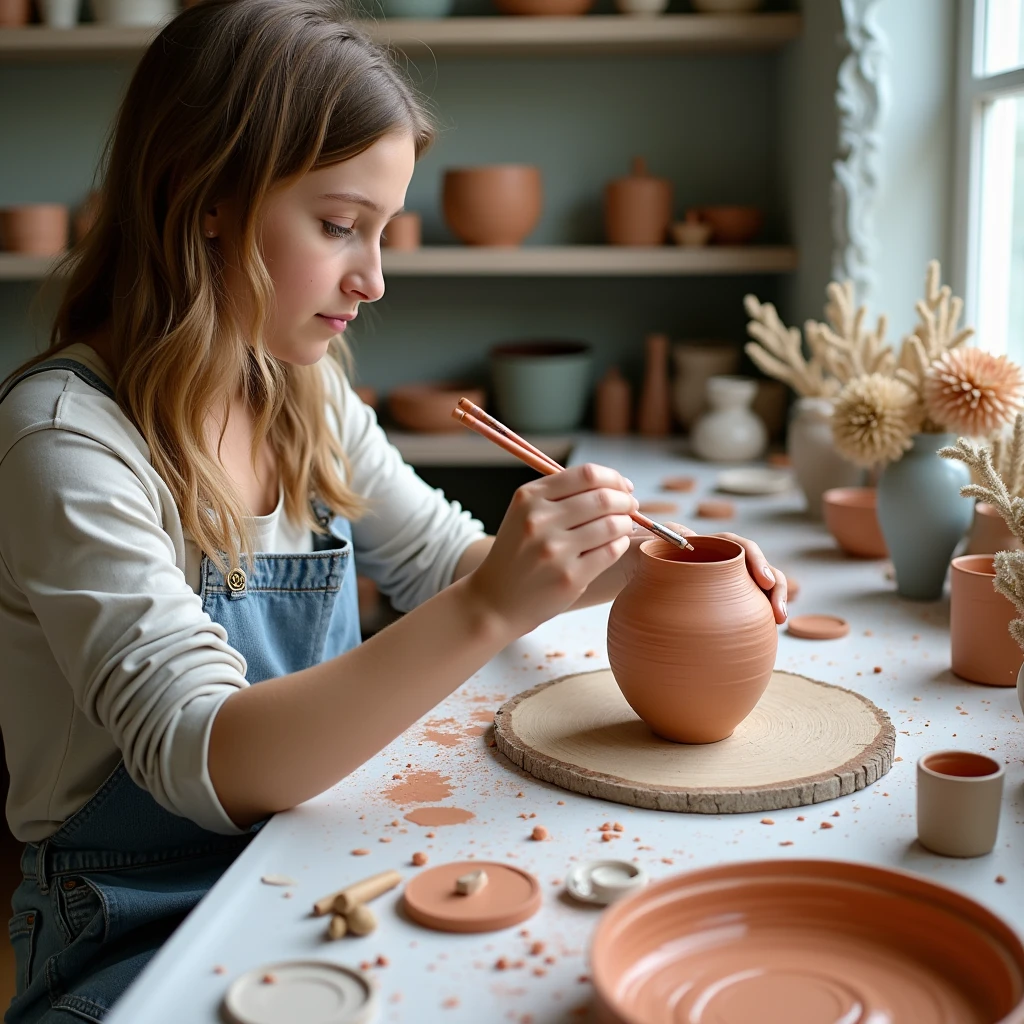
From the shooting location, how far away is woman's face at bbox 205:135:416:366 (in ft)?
3.70

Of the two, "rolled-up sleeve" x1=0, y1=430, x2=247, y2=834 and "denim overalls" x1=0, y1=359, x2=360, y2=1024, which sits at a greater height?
"rolled-up sleeve" x1=0, y1=430, x2=247, y2=834

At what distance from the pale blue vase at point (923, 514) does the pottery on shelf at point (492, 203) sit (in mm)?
1401

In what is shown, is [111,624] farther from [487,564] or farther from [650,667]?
[650,667]

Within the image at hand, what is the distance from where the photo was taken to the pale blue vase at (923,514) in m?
1.48

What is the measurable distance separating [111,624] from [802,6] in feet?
7.03

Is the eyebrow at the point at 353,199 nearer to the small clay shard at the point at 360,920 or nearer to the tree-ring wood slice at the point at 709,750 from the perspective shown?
the tree-ring wood slice at the point at 709,750

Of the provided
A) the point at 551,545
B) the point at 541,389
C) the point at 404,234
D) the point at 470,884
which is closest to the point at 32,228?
the point at 404,234

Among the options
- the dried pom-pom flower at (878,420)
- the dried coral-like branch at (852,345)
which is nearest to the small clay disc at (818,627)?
the dried pom-pom flower at (878,420)

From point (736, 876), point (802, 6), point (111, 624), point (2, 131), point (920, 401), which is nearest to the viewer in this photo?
point (736, 876)

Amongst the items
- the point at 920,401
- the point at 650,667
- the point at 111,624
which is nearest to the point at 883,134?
the point at 920,401

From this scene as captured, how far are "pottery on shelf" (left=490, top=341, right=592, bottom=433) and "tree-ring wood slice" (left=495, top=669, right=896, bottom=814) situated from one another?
5.42 ft

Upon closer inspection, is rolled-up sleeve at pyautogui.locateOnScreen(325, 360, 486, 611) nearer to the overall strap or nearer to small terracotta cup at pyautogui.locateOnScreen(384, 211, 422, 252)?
the overall strap

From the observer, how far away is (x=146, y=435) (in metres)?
1.12

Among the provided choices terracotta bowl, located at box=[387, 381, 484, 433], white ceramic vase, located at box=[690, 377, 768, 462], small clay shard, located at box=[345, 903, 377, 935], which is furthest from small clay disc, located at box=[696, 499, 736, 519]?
small clay shard, located at box=[345, 903, 377, 935]
